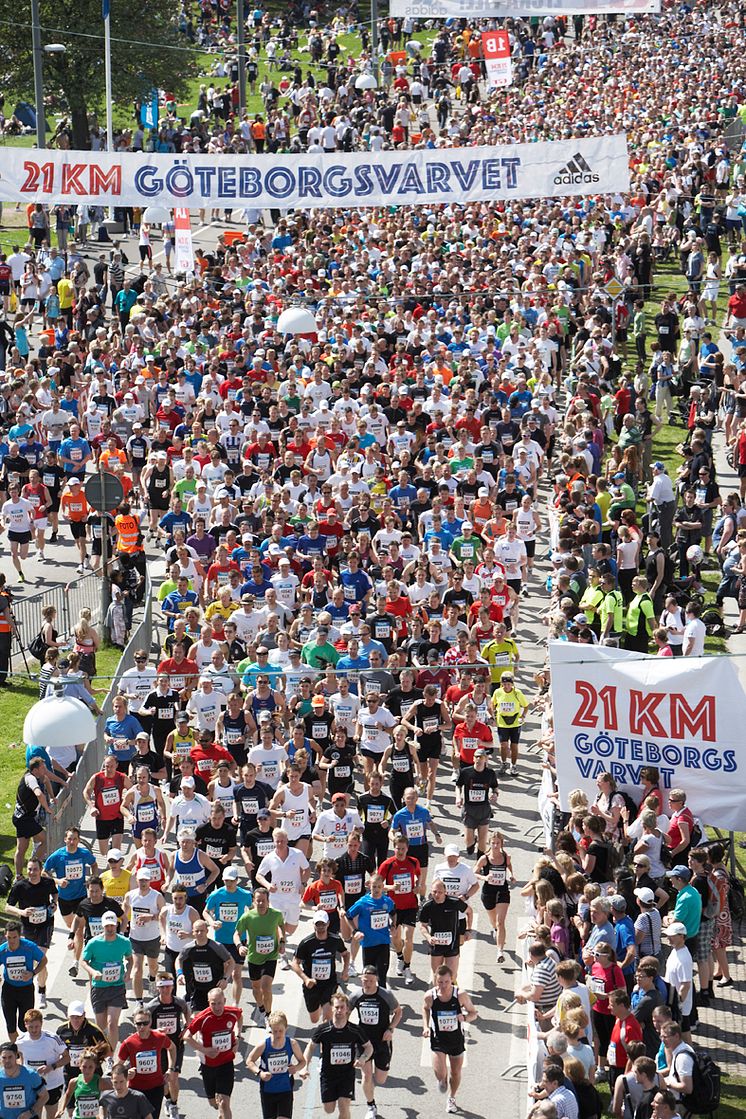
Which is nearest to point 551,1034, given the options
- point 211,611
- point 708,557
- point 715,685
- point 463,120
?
point 715,685

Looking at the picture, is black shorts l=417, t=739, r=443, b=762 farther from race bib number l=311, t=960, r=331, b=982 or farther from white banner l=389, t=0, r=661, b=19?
white banner l=389, t=0, r=661, b=19

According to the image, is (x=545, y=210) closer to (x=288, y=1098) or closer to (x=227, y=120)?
(x=227, y=120)

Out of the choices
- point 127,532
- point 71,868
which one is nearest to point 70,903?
point 71,868

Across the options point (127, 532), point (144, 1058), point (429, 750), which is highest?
point (127, 532)

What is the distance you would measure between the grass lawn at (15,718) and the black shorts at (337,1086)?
638 centimetres

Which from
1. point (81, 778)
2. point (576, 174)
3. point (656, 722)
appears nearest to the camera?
point (656, 722)

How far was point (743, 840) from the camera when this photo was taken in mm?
19297

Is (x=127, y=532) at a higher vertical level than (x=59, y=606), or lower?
higher

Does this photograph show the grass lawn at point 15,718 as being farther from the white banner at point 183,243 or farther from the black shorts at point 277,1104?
the white banner at point 183,243

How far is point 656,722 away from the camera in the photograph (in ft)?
52.1

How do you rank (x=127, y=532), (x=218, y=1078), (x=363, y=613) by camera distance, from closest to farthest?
(x=218, y=1078)
(x=363, y=613)
(x=127, y=532)

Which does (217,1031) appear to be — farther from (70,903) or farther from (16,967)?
(70,903)

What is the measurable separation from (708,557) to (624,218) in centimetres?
1553

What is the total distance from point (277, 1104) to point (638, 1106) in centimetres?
266
